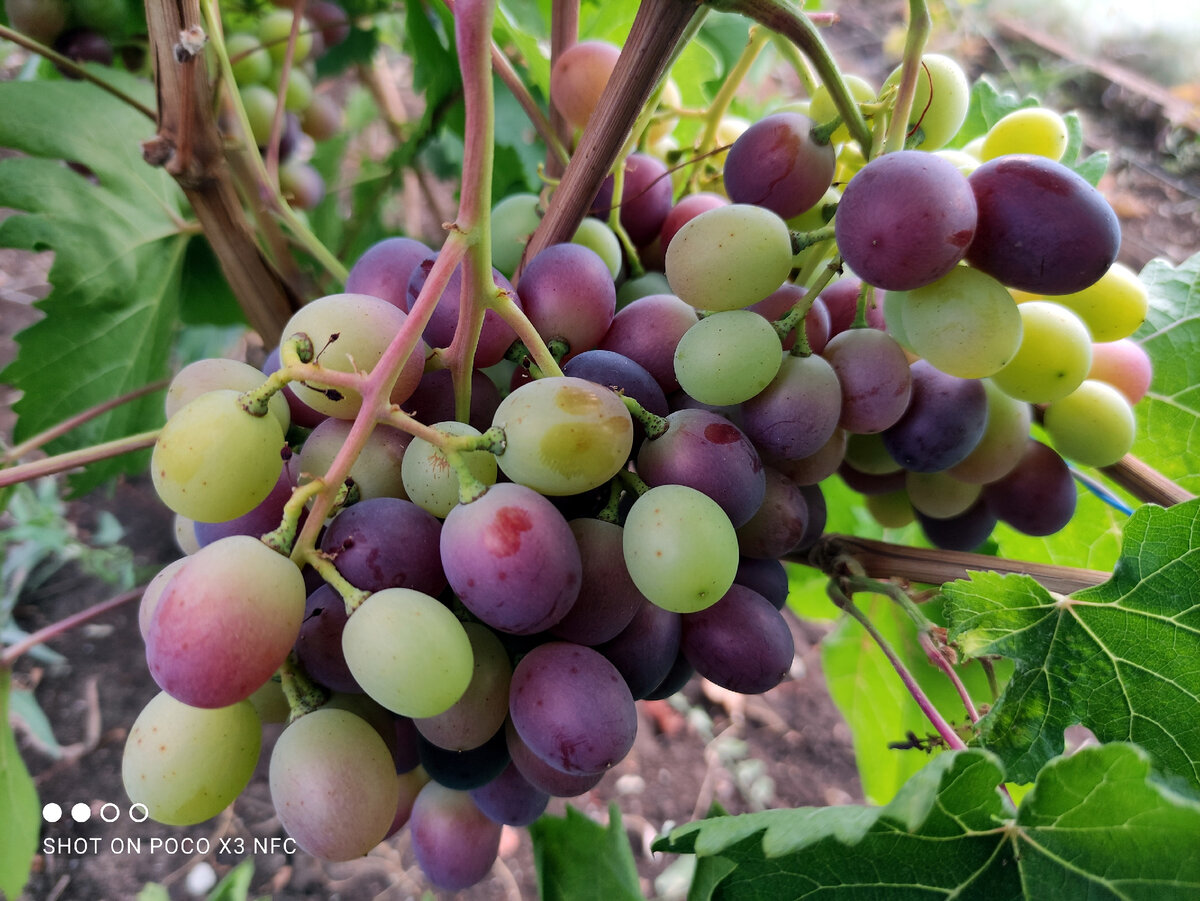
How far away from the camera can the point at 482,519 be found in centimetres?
35

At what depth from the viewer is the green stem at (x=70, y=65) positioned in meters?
0.60

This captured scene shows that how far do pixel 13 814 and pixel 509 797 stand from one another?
0.53 meters

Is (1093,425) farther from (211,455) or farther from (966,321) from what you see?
(211,455)

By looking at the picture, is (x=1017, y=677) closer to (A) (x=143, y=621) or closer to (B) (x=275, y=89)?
(A) (x=143, y=621)

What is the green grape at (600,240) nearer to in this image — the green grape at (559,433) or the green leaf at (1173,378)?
the green grape at (559,433)

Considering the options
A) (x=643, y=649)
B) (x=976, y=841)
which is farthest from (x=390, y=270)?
(x=976, y=841)

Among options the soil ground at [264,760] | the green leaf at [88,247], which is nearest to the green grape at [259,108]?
the green leaf at [88,247]

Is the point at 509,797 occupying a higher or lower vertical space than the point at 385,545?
lower

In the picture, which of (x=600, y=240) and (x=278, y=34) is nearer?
(x=600, y=240)

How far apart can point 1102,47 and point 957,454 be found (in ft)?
10.2

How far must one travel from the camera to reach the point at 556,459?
360mm

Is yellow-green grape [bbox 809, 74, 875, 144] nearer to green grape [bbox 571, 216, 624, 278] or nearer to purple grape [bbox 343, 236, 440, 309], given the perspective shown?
green grape [bbox 571, 216, 624, 278]

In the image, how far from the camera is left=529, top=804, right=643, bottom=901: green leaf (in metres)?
0.62

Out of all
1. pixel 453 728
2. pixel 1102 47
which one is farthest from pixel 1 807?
pixel 1102 47
